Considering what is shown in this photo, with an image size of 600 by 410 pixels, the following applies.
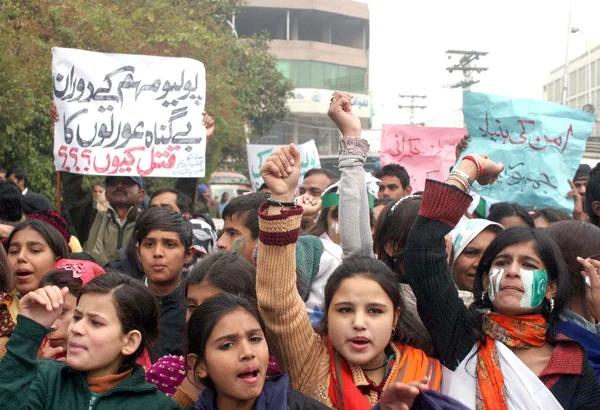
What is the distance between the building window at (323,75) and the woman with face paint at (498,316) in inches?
2379

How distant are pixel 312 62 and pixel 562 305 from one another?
2445 inches

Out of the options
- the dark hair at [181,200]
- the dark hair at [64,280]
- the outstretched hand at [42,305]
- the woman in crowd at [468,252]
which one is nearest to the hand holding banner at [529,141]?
the dark hair at [181,200]

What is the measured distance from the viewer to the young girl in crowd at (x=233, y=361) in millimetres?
2879

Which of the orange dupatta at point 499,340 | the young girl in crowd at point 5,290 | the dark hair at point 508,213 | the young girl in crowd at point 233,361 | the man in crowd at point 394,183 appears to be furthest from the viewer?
the man in crowd at point 394,183

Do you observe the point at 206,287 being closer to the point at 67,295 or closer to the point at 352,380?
the point at 67,295

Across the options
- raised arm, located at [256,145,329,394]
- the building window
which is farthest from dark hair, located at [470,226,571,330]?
the building window

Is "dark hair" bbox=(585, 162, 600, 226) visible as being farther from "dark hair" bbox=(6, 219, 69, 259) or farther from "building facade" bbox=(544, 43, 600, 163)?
"building facade" bbox=(544, 43, 600, 163)

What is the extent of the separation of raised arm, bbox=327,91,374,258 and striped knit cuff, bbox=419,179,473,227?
63 centimetres

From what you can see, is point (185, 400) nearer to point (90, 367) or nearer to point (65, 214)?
point (90, 367)

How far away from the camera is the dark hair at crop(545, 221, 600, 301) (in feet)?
11.6

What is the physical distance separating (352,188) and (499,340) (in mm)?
882

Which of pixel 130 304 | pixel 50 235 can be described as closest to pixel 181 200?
pixel 50 235

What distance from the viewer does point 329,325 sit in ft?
10.3

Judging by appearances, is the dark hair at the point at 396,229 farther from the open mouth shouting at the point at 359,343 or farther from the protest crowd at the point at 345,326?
the open mouth shouting at the point at 359,343
